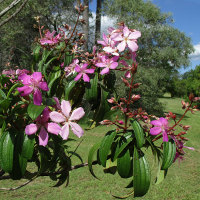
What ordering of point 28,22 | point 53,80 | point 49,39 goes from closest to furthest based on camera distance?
point 53,80
point 49,39
point 28,22

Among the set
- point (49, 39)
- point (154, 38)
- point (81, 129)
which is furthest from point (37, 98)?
point (154, 38)

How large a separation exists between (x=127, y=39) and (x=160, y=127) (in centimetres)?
28

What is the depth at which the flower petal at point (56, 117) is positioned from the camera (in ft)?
1.94

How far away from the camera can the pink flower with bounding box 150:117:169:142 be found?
2.14ft

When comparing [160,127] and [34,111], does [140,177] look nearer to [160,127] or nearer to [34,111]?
[160,127]

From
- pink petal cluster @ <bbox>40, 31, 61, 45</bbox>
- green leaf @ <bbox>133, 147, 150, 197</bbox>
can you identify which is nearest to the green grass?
pink petal cluster @ <bbox>40, 31, 61, 45</bbox>

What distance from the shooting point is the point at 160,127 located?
25.9 inches

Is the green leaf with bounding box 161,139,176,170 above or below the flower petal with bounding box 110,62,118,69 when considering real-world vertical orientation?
below

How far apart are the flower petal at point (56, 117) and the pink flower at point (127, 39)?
0.26m

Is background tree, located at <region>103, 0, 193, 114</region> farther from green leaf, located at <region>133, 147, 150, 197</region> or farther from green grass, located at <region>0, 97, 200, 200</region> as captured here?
green leaf, located at <region>133, 147, 150, 197</region>

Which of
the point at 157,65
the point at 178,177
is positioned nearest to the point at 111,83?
the point at 178,177

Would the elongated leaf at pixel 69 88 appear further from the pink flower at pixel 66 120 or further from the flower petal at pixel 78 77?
the pink flower at pixel 66 120

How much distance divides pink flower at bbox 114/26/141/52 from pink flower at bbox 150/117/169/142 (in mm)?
222

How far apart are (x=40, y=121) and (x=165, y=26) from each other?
10.6 metres
